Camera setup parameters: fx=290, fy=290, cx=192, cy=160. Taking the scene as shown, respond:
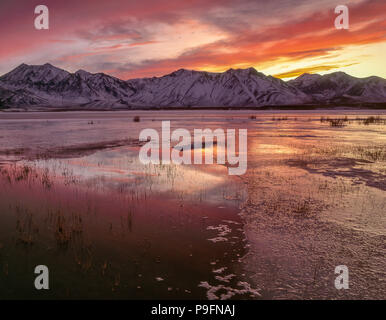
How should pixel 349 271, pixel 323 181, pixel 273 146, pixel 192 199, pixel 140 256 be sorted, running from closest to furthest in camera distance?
pixel 349 271 → pixel 140 256 → pixel 192 199 → pixel 323 181 → pixel 273 146

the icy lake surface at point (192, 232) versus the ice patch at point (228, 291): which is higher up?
the icy lake surface at point (192, 232)

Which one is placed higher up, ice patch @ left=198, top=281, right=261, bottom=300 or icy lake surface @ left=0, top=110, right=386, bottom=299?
icy lake surface @ left=0, top=110, right=386, bottom=299

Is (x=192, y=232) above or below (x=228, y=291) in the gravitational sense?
above

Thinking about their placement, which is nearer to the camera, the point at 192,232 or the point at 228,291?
the point at 228,291

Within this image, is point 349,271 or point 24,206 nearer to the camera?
point 349,271

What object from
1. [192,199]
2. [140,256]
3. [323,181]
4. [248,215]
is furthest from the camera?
[323,181]

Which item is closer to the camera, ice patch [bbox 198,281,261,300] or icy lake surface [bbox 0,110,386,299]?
ice patch [bbox 198,281,261,300]

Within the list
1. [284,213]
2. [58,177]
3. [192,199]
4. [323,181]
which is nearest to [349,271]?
[284,213]

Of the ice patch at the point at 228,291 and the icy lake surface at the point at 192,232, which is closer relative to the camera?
the ice patch at the point at 228,291

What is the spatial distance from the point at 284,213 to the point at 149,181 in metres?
7.61
